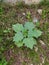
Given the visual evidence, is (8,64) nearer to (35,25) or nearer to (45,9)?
(35,25)

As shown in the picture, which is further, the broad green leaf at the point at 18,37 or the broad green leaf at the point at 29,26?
the broad green leaf at the point at 29,26

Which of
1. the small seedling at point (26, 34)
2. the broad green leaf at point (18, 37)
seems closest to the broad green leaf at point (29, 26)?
the small seedling at point (26, 34)

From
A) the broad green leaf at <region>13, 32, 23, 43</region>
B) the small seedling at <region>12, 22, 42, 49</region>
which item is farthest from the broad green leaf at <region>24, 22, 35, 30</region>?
the broad green leaf at <region>13, 32, 23, 43</region>

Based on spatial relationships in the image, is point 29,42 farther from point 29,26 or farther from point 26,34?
point 29,26

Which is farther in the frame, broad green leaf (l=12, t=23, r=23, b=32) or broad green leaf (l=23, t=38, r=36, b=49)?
broad green leaf (l=12, t=23, r=23, b=32)

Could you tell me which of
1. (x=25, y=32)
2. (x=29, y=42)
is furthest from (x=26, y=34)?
(x=29, y=42)

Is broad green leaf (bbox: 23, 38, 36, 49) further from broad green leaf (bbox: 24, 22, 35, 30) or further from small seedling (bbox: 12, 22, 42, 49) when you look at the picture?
broad green leaf (bbox: 24, 22, 35, 30)

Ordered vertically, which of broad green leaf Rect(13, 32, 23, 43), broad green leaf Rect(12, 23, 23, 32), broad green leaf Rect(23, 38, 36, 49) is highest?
broad green leaf Rect(12, 23, 23, 32)

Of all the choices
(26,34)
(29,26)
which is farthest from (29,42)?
(29,26)

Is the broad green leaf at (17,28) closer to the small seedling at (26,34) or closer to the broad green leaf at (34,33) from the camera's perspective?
the small seedling at (26,34)

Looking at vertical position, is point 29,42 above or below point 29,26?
below

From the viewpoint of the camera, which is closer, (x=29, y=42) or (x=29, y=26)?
(x=29, y=42)
